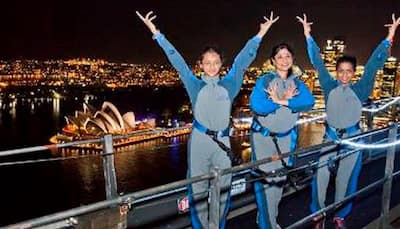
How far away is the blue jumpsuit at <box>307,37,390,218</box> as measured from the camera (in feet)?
11.2

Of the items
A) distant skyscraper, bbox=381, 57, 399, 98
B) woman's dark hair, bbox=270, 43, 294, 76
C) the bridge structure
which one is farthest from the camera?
distant skyscraper, bbox=381, 57, 399, 98

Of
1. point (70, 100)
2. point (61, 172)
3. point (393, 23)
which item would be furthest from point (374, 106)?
point (70, 100)

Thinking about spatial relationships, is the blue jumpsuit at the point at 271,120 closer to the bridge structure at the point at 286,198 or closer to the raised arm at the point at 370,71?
the bridge structure at the point at 286,198

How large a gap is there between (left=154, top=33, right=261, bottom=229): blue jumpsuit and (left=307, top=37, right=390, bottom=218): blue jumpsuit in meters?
0.86

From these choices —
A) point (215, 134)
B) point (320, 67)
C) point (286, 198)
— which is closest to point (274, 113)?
point (215, 134)

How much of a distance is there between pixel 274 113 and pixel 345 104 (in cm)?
73

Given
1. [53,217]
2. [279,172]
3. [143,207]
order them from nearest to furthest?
[53,217] < [279,172] < [143,207]

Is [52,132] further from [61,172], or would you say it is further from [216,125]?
[216,125]

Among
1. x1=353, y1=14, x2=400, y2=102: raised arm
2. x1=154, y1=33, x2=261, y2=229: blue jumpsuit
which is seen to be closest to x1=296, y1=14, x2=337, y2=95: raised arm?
x1=353, y1=14, x2=400, y2=102: raised arm

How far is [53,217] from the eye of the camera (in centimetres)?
130

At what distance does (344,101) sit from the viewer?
340cm

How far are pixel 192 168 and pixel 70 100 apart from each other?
16460 centimetres

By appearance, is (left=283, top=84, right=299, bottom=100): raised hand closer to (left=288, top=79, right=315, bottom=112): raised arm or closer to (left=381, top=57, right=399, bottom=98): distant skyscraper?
(left=288, top=79, right=315, bottom=112): raised arm

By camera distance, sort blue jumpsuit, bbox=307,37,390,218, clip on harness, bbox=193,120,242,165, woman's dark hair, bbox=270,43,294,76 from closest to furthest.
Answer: clip on harness, bbox=193,120,242,165, woman's dark hair, bbox=270,43,294,76, blue jumpsuit, bbox=307,37,390,218
